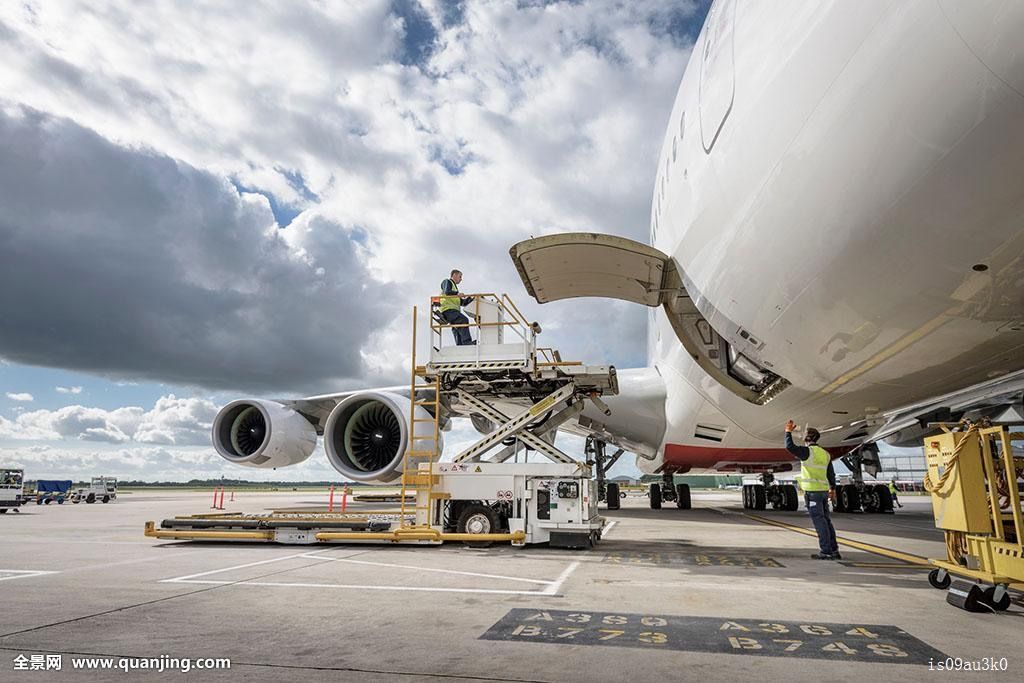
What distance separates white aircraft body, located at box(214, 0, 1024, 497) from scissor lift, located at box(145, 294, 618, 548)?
3.26ft

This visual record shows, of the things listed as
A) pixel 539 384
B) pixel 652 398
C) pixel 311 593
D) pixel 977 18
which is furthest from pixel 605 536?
pixel 977 18

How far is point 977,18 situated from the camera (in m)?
2.85

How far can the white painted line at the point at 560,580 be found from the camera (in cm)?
512

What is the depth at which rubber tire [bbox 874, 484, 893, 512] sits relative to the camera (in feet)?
57.0

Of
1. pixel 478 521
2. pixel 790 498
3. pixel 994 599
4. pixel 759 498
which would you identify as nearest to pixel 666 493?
pixel 759 498

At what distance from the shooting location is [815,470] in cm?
765

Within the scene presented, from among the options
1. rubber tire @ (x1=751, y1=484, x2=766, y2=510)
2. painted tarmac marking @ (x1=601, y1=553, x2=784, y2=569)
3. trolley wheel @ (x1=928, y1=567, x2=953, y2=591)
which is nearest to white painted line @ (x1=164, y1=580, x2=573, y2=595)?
painted tarmac marking @ (x1=601, y1=553, x2=784, y2=569)

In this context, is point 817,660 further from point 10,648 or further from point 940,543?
point 940,543

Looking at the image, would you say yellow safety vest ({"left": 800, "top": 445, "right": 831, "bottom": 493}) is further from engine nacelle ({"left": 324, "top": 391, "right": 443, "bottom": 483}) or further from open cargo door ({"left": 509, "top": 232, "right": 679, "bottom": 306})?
engine nacelle ({"left": 324, "top": 391, "right": 443, "bottom": 483})

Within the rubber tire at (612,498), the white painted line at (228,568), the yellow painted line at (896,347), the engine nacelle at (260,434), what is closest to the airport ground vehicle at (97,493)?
the engine nacelle at (260,434)

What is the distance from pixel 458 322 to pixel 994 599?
21.3ft

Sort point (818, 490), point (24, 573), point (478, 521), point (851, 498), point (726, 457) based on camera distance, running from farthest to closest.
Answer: point (851, 498), point (726, 457), point (478, 521), point (818, 490), point (24, 573)

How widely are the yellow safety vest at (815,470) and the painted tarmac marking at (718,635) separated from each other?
387 cm

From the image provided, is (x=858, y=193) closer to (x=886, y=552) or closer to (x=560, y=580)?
(x=560, y=580)
